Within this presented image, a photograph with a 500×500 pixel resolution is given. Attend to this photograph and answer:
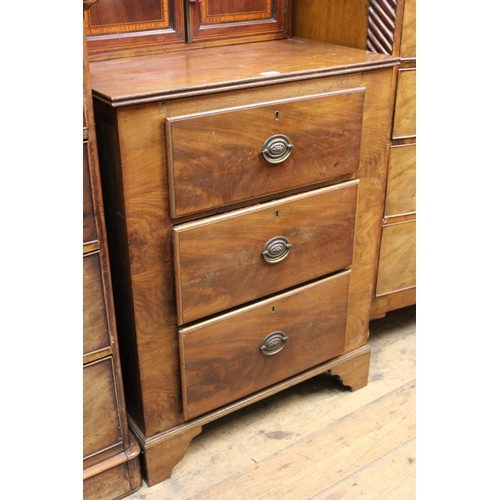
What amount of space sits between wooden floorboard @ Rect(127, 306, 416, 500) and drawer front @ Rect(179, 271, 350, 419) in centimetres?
15

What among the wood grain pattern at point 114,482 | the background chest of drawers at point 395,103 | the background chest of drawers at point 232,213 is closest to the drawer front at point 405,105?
the background chest of drawers at point 395,103

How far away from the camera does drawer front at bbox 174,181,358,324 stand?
1.30 m

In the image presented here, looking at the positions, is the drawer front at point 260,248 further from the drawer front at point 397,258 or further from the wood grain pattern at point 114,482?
the wood grain pattern at point 114,482

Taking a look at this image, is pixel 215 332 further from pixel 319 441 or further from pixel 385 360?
pixel 385 360

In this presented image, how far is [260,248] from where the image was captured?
4.57 feet

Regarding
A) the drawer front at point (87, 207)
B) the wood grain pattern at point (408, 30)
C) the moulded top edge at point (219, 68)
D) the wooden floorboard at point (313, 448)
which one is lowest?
the wooden floorboard at point (313, 448)

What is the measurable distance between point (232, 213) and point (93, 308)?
0.34m

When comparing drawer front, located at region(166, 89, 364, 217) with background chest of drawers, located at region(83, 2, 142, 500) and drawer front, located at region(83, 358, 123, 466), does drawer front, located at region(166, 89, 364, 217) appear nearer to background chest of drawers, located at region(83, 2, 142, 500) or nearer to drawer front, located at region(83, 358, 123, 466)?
background chest of drawers, located at region(83, 2, 142, 500)

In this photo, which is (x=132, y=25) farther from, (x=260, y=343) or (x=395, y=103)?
(x=260, y=343)

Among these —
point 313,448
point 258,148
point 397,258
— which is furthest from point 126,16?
point 313,448

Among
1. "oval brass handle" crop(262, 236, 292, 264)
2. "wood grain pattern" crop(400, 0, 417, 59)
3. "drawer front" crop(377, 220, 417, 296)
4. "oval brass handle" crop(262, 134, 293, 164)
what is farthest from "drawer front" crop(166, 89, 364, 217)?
"drawer front" crop(377, 220, 417, 296)

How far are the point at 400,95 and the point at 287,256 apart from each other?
1.64ft

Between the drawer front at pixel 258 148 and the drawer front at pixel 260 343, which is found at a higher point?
the drawer front at pixel 258 148

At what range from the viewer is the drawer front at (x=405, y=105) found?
1.55 m
